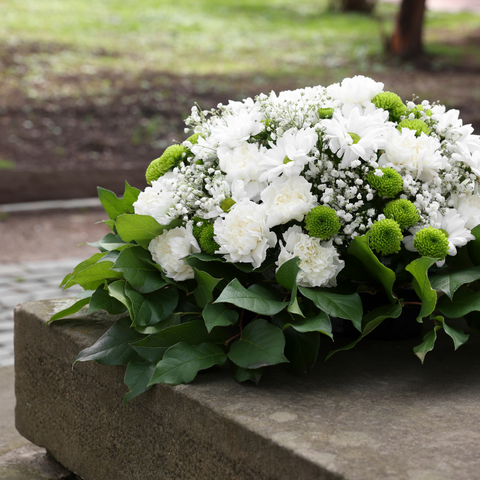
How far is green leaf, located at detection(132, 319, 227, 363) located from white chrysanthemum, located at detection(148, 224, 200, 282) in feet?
0.49

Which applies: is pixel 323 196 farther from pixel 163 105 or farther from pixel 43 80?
pixel 43 80

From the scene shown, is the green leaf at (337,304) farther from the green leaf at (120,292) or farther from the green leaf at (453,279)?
the green leaf at (120,292)

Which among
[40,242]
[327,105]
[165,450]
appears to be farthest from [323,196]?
[40,242]

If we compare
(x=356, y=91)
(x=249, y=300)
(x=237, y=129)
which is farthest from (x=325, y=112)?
(x=249, y=300)

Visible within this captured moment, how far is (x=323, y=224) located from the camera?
152 centimetres

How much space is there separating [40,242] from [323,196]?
5115mm

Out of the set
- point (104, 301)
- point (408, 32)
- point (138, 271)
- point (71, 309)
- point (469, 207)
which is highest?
point (408, 32)

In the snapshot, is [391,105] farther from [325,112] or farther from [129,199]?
[129,199]

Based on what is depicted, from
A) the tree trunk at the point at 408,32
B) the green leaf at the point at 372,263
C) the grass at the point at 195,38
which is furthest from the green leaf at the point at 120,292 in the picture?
the tree trunk at the point at 408,32

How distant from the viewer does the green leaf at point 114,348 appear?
5.23ft

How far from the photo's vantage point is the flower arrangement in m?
1.50

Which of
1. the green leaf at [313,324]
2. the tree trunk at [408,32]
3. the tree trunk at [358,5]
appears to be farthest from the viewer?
the tree trunk at [358,5]

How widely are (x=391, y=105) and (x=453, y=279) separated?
22.3 inches

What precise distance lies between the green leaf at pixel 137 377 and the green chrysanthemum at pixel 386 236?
2.07 feet
